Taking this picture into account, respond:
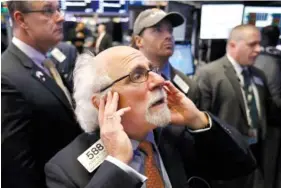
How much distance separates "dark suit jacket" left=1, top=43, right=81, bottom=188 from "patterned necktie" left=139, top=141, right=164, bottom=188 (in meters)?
0.60

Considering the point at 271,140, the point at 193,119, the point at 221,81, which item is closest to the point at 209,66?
the point at 221,81

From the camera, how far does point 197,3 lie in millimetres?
4012

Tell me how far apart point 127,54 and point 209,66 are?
1.67m

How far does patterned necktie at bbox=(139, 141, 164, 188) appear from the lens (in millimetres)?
1243

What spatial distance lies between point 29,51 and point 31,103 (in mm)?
373

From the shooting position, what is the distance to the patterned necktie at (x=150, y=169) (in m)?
1.24

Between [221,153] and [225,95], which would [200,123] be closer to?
[221,153]

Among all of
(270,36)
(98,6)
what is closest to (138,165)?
(270,36)

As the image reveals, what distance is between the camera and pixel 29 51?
5.93ft

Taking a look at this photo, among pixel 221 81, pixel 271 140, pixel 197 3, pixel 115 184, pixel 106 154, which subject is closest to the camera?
pixel 115 184

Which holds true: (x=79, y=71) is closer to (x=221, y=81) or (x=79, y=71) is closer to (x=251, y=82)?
(x=221, y=81)

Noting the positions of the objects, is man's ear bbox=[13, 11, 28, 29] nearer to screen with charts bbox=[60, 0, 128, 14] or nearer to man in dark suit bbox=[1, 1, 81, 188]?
man in dark suit bbox=[1, 1, 81, 188]

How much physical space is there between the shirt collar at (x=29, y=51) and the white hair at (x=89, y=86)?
0.59 metres

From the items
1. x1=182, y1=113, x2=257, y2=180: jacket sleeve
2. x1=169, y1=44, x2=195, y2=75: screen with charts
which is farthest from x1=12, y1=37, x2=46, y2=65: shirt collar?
x1=169, y1=44, x2=195, y2=75: screen with charts
